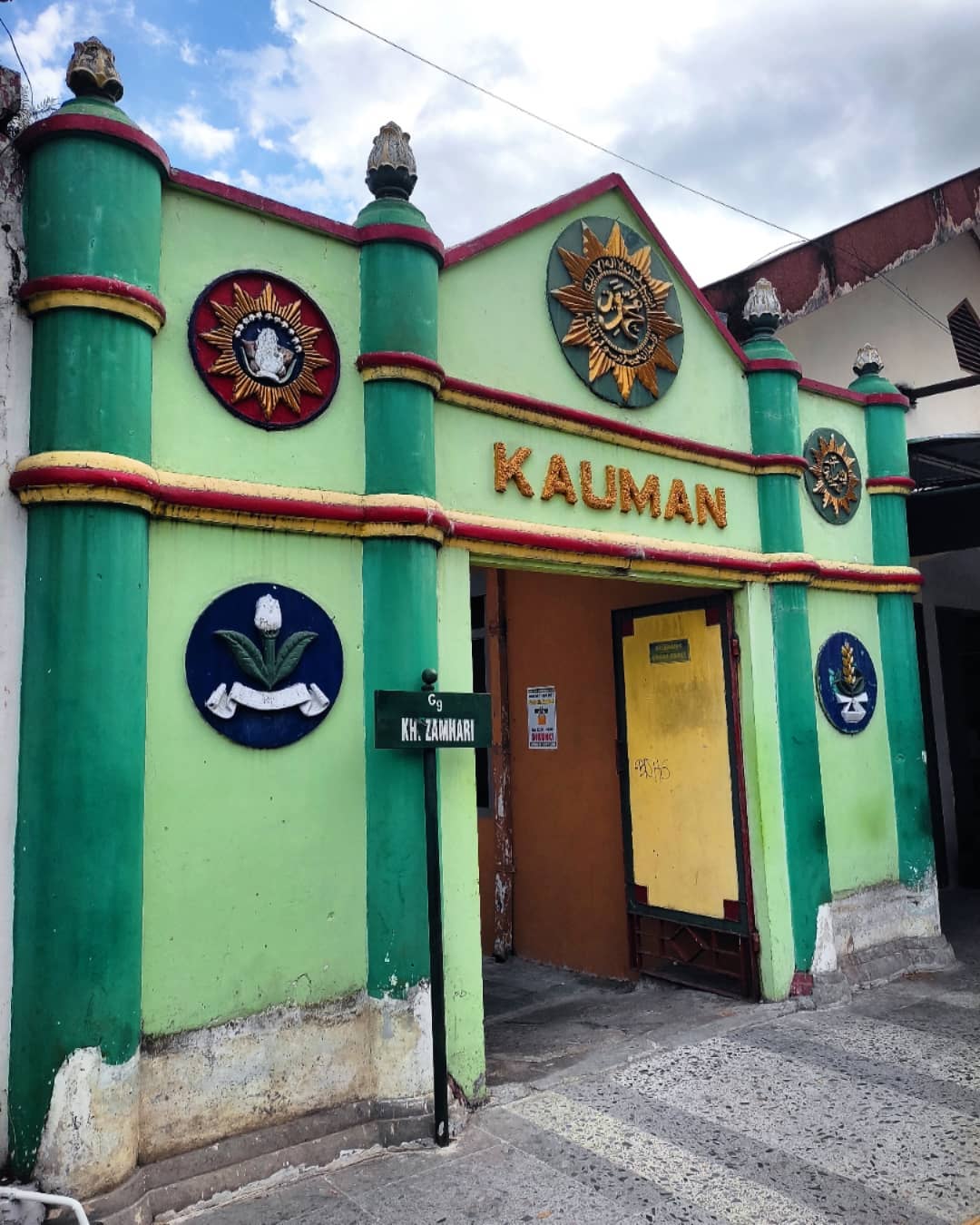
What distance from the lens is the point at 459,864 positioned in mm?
5168

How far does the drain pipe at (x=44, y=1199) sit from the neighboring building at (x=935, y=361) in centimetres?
833

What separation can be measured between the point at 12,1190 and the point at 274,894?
154cm

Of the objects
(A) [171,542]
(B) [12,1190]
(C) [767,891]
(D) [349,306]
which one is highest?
(D) [349,306]

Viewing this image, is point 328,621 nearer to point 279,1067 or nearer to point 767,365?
point 279,1067

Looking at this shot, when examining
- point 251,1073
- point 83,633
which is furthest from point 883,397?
point 251,1073

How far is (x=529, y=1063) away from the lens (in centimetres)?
597

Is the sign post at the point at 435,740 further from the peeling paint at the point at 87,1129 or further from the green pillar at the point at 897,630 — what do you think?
the green pillar at the point at 897,630

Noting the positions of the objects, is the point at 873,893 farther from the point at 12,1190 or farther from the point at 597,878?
the point at 12,1190

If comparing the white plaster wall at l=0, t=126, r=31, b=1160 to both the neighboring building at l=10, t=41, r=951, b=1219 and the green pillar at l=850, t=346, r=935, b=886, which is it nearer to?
the neighboring building at l=10, t=41, r=951, b=1219

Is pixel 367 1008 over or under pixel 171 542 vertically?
under

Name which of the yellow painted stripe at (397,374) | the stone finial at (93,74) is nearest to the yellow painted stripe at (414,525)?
the yellow painted stripe at (397,374)

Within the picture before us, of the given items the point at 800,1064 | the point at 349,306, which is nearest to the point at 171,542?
the point at 349,306

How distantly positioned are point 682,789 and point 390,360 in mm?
4353

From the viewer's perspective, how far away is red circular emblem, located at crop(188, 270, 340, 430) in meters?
4.74
